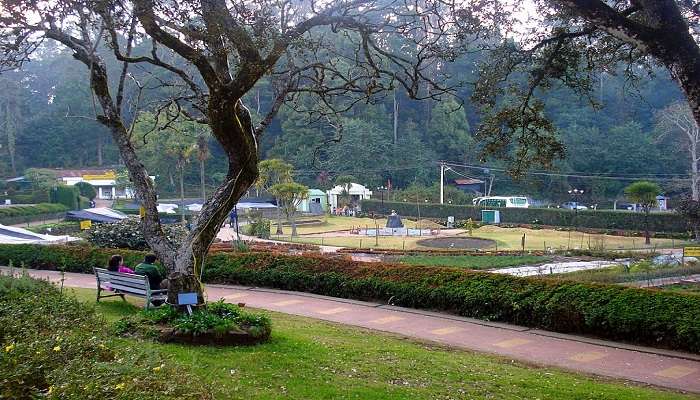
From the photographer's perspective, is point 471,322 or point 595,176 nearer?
point 471,322

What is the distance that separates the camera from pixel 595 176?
176ft

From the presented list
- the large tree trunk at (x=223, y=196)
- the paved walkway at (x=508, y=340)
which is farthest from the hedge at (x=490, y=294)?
the large tree trunk at (x=223, y=196)

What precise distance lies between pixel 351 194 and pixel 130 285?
1806 inches

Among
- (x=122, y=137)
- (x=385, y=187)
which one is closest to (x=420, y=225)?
(x=385, y=187)

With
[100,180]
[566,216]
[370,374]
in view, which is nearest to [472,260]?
[370,374]

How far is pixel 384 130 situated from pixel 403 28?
176ft

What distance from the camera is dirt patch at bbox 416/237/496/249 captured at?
93.9ft

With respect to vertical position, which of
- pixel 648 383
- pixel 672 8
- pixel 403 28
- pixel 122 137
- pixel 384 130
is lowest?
pixel 648 383

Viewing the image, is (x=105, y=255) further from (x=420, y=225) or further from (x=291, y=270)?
(x=420, y=225)

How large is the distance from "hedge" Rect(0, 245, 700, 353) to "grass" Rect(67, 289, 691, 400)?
229 cm

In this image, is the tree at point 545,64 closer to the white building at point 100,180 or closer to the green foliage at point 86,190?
the green foliage at point 86,190

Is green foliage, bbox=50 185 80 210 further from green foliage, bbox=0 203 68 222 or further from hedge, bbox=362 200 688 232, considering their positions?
hedge, bbox=362 200 688 232

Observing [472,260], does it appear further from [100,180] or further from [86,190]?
[100,180]

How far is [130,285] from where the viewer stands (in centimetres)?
987
